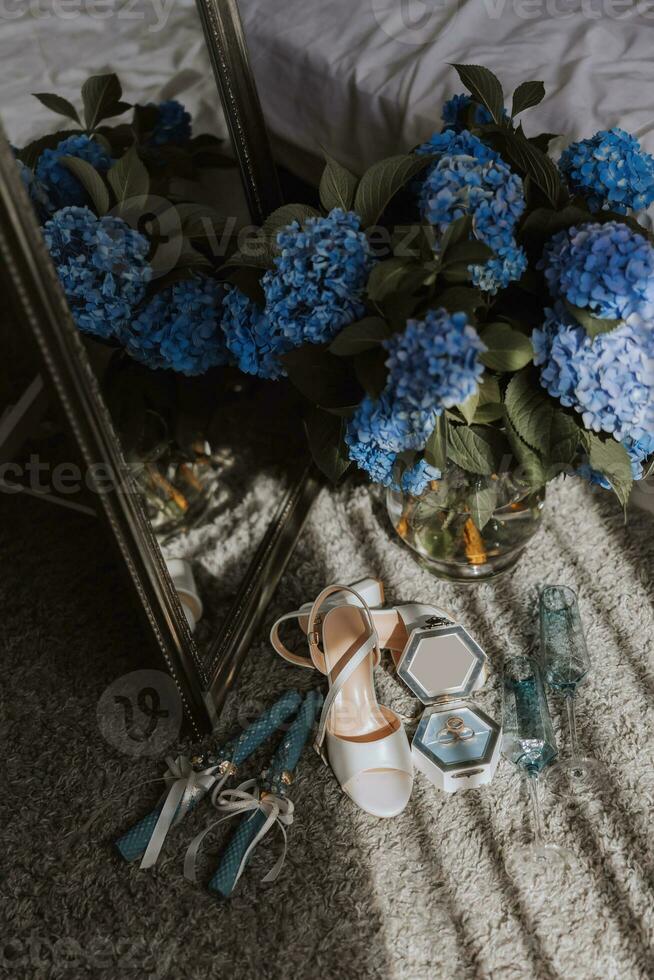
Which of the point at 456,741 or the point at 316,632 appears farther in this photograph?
the point at 316,632

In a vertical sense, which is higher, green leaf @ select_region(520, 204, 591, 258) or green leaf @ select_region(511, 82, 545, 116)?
green leaf @ select_region(511, 82, 545, 116)

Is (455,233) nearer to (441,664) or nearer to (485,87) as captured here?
(485,87)

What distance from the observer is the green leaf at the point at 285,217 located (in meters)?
1.09

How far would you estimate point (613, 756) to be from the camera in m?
1.23

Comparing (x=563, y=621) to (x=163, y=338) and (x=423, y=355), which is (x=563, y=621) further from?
(x=163, y=338)

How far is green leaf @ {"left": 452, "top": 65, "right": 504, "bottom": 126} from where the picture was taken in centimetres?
110

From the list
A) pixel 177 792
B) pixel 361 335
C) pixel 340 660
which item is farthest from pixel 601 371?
pixel 177 792

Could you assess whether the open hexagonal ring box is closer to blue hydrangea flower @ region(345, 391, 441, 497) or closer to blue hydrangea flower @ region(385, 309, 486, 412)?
blue hydrangea flower @ region(345, 391, 441, 497)

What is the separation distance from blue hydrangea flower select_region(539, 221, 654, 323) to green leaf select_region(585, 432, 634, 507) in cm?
18

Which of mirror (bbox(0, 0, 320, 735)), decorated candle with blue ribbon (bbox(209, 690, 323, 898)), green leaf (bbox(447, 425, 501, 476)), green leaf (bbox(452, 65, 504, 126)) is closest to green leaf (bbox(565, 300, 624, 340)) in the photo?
green leaf (bbox(447, 425, 501, 476))

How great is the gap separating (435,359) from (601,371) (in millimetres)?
193

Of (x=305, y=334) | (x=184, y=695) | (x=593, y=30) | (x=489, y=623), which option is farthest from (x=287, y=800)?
(x=593, y=30)

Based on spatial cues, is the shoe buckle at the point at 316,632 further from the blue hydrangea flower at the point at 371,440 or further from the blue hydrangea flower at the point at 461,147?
the blue hydrangea flower at the point at 461,147

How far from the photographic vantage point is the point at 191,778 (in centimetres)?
123
